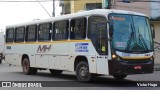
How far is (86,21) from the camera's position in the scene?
1716 cm

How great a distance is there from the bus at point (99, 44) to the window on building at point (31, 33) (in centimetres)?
123

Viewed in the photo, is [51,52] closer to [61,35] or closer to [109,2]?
[61,35]

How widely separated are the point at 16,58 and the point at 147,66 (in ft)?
34.4

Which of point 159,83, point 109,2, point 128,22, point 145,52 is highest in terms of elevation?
point 109,2

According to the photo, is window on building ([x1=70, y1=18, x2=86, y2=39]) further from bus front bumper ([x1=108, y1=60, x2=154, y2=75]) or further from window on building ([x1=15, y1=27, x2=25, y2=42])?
window on building ([x1=15, y1=27, x2=25, y2=42])

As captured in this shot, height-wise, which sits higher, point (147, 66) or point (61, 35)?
point (61, 35)

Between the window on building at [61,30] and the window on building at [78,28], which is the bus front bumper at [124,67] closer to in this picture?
the window on building at [78,28]

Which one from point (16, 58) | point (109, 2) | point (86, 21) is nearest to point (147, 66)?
point (86, 21)

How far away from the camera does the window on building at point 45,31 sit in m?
20.4

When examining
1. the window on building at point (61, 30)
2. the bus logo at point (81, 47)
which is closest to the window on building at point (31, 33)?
the window on building at point (61, 30)

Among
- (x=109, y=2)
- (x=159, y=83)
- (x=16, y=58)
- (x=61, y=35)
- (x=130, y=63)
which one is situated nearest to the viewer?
(x=130, y=63)

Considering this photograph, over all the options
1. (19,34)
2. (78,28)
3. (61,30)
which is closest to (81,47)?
(78,28)

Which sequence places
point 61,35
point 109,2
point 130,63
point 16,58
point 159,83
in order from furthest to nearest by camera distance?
point 109,2 → point 16,58 → point 61,35 → point 159,83 → point 130,63

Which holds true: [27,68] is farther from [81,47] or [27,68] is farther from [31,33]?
[81,47]
